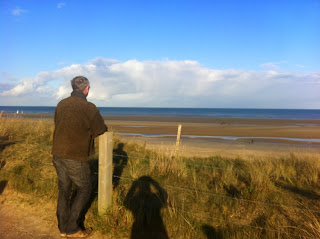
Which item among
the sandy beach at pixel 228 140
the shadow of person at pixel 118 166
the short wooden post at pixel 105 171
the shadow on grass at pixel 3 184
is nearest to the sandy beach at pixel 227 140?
the sandy beach at pixel 228 140

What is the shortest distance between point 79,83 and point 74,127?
557 mm

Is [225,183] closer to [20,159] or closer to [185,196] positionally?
[185,196]

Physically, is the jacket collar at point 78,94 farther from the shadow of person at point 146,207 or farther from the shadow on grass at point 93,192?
the shadow of person at point 146,207

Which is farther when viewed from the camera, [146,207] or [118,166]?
[118,166]

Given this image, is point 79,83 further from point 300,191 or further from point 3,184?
point 300,191

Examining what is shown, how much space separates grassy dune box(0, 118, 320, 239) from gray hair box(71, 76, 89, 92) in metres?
1.77

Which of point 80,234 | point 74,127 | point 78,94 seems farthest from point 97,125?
point 80,234

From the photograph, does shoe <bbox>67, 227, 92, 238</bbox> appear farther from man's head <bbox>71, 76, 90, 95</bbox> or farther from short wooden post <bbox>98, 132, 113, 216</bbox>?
man's head <bbox>71, 76, 90, 95</bbox>

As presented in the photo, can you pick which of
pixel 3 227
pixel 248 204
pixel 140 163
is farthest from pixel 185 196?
pixel 3 227

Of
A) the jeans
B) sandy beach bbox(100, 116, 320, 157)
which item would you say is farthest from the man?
sandy beach bbox(100, 116, 320, 157)

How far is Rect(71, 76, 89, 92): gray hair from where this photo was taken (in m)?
3.11

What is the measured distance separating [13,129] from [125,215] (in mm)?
6798

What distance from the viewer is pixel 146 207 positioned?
4.18 meters

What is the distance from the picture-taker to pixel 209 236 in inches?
141
